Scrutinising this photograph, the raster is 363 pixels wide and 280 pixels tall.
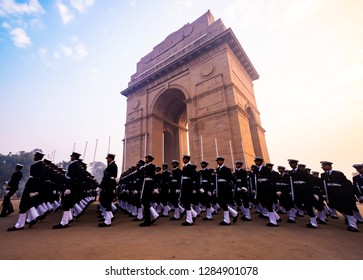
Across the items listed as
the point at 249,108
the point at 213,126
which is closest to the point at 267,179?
the point at 213,126

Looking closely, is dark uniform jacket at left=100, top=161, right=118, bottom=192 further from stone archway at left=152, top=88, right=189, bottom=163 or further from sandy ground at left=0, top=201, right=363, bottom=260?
stone archway at left=152, top=88, right=189, bottom=163

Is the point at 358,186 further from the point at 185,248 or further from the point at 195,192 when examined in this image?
the point at 185,248

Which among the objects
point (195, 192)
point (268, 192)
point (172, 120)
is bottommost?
point (268, 192)

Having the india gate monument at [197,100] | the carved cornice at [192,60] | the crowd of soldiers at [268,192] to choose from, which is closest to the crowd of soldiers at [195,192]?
the crowd of soldiers at [268,192]

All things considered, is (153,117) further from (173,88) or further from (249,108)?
(249,108)

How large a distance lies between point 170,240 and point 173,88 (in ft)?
60.0

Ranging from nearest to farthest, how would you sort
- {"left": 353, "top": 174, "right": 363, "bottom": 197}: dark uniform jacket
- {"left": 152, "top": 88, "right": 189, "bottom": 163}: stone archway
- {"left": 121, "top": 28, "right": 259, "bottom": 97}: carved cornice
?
{"left": 353, "top": 174, "right": 363, "bottom": 197}: dark uniform jacket < {"left": 121, "top": 28, "right": 259, "bottom": 97}: carved cornice < {"left": 152, "top": 88, "right": 189, "bottom": 163}: stone archway

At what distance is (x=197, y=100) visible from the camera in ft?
56.6

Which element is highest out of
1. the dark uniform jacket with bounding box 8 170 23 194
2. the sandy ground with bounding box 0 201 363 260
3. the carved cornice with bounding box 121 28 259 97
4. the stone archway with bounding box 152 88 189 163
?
the carved cornice with bounding box 121 28 259 97

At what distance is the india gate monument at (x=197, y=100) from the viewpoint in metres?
15.0

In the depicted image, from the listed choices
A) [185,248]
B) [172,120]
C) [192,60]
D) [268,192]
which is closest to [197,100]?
[192,60]

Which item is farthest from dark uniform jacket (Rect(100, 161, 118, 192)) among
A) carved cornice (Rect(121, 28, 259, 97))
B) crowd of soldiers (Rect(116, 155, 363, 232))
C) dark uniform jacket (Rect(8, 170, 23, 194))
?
carved cornice (Rect(121, 28, 259, 97))

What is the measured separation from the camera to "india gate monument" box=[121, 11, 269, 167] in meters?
15.0

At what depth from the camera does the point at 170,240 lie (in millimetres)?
3730
